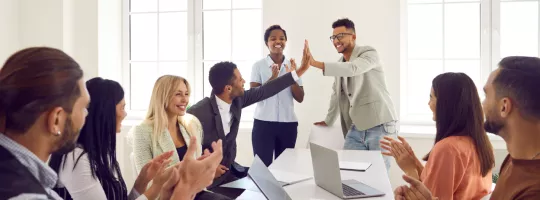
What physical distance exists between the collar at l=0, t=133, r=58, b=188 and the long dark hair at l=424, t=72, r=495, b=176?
1641 millimetres

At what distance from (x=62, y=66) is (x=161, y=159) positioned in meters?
0.98

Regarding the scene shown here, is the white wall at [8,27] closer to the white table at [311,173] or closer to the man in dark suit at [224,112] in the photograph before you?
the man in dark suit at [224,112]

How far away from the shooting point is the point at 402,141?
99.0 inches

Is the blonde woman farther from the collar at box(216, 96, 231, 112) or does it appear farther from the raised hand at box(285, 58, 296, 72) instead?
the raised hand at box(285, 58, 296, 72)

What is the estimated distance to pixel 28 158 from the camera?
3.63 feet

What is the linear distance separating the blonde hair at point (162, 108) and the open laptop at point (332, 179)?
968mm

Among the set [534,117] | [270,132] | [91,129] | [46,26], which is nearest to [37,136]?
[91,129]

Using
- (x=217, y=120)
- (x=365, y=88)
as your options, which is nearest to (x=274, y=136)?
(x=365, y=88)

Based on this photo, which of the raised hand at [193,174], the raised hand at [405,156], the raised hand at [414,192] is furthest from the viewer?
the raised hand at [405,156]

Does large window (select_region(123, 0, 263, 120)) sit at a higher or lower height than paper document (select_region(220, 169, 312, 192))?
higher

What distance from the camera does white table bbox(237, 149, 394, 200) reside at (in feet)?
7.12

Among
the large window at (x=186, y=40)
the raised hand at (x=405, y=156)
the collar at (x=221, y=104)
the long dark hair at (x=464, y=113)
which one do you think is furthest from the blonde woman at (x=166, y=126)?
the large window at (x=186, y=40)

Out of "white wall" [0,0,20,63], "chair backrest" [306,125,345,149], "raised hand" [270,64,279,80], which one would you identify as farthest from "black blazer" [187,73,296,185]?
"white wall" [0,0,20,63]

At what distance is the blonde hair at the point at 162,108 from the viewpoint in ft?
9.00
